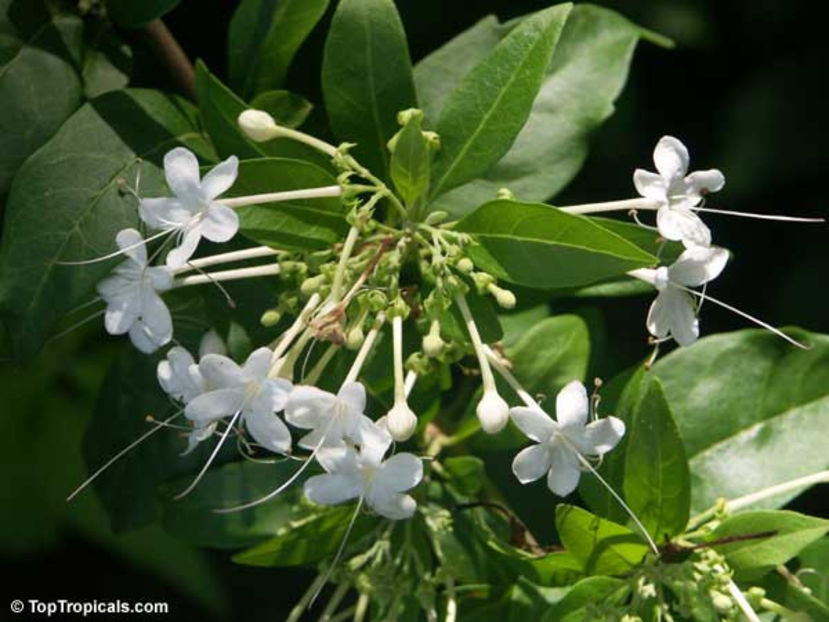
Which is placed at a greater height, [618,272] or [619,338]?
[618,272]

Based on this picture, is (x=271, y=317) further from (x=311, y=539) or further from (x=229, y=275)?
(x=311, y=539)

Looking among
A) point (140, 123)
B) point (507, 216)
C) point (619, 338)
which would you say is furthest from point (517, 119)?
point (619, 338)

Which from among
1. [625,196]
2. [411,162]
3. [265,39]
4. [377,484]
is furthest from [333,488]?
[625,196]

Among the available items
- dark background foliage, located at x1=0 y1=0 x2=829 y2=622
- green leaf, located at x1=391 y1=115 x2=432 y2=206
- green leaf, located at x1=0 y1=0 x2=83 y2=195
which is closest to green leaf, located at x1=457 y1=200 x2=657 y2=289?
green leaf, located at x1=391 y1=115 x2=432 y2=206

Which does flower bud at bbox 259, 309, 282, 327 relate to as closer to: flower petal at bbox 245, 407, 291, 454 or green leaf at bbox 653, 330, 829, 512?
flower petal at bbox 245, 407, 291, 454

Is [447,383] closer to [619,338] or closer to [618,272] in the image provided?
[618,272]

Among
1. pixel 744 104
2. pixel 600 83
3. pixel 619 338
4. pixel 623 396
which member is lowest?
pixel 619 338
